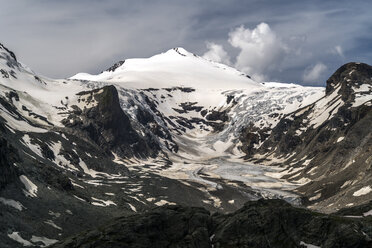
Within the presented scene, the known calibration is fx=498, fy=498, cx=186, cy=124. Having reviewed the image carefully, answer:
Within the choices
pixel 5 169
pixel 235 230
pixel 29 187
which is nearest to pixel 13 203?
pixel 5 169

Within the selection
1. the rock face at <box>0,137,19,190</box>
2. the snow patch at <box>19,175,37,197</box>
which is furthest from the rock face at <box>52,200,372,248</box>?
the snow patch at <box>19,175,37,197</box>

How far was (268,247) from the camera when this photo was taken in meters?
54.6

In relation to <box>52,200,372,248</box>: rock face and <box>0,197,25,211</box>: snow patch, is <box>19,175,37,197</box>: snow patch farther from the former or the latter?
<box>52,200,372,248</box>: rock face

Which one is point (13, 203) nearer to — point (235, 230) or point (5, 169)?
point (5, 169)

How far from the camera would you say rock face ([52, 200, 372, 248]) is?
175 feet

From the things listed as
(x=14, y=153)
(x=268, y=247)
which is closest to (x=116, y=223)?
(x=268, y=247)

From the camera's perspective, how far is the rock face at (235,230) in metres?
53.2

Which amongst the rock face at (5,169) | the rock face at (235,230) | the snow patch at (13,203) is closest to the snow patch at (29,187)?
the rock face at (5,169)

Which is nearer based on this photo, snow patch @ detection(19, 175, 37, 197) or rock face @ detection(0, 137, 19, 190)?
rock face @ detection(0, 137, 19, 190)

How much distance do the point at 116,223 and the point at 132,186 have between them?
140107mm

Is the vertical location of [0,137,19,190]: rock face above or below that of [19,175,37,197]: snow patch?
above

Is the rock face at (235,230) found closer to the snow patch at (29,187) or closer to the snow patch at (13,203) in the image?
the snow patch at (13,203)

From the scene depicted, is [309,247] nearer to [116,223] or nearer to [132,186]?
[116,223]

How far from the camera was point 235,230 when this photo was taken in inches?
2240
